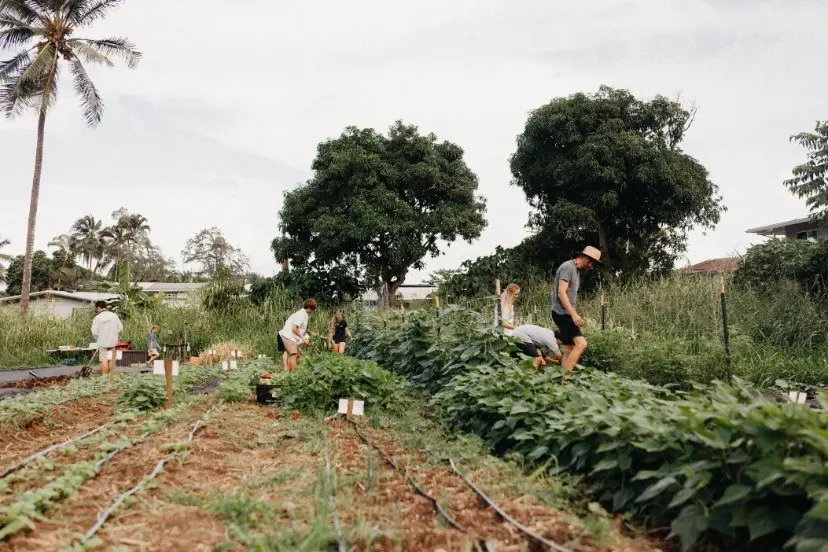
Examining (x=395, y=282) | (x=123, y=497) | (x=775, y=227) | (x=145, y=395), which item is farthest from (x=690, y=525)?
(x=775, y=227)

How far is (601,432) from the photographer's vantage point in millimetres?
4016

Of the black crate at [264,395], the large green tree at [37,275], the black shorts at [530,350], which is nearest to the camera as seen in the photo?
the black shorts at [530,350]

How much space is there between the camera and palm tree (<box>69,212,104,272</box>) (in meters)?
58.0

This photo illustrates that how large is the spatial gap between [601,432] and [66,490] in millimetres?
3037

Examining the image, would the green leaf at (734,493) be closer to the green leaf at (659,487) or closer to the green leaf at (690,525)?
the green leaf at (690,525)

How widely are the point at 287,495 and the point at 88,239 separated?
198 feet

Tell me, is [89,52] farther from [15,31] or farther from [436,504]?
[436,504]

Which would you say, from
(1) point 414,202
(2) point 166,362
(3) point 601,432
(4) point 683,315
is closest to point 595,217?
(1) point 414,202

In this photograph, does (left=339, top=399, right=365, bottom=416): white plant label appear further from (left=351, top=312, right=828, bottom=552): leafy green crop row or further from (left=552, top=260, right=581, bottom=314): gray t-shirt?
(left=552, top=260, right=581, bottom=314): gray t-shirt

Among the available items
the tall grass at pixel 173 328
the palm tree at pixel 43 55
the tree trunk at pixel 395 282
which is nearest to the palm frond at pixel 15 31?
the palm tree at pixel 43 55

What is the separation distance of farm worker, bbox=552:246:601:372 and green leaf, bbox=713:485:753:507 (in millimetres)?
4361

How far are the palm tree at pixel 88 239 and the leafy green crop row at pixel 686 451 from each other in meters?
59.2

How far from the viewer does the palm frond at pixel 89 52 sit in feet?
78.0

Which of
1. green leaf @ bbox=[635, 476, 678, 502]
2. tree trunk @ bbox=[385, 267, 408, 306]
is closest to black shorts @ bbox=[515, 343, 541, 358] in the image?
green leaf @ bbox=[635, 476, 678, 502]
